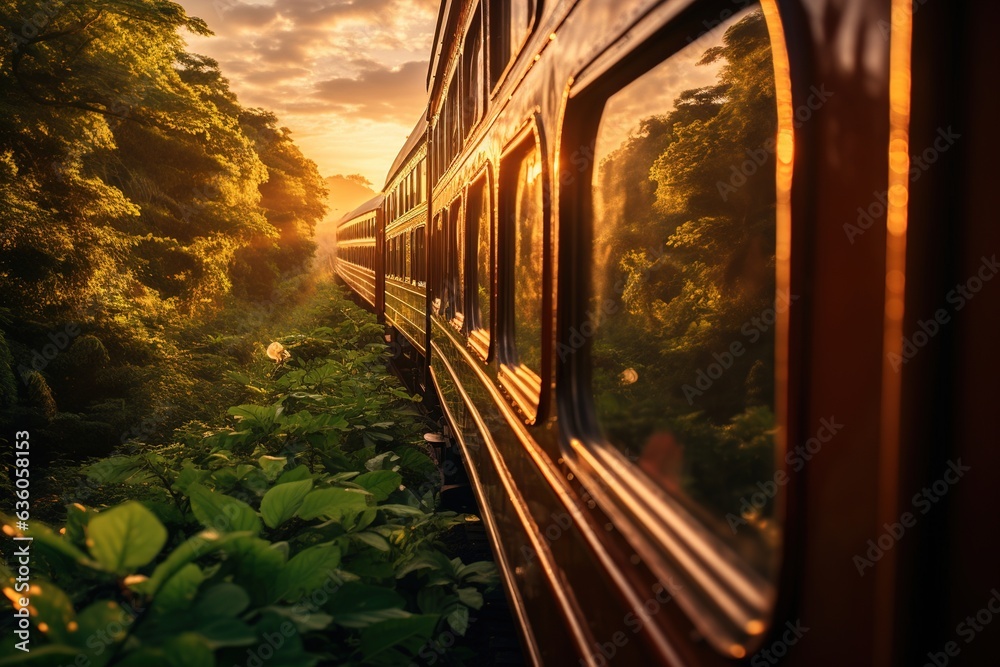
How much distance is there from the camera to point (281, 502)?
1.99 metres

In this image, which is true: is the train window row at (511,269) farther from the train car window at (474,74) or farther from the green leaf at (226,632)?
the green leaf at (226,632)

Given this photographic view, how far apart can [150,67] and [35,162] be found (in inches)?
133

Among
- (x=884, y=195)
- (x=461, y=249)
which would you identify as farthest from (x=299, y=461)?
(x=884, y=195)

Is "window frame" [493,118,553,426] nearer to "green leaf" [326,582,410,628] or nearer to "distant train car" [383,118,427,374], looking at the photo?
"green leaf" [326,582,410,628]

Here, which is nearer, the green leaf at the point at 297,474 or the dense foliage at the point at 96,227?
the green leaf at the point at 297,474

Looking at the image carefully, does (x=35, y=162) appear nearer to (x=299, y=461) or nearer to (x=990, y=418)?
(x=299, y=461)

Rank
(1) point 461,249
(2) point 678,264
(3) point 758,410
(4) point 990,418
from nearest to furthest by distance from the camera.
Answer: (4) point 990,418
(3) point 758,410
(2) point 678,264
(1) point 461,249

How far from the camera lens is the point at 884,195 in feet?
2.43

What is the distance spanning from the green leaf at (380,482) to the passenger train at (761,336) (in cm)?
48

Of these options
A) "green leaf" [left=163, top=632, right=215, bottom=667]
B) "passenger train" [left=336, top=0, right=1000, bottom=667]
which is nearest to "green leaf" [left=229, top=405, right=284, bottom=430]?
"passenger train" [left=336, top=0, right=1000, bottom=667]

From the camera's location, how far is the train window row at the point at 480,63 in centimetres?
302

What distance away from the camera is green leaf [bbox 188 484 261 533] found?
1826 mm

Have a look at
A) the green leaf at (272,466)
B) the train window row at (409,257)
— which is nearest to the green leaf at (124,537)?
the green leaf at (272,466)

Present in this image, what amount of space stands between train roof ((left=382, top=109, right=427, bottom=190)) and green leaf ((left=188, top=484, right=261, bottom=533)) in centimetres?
687
